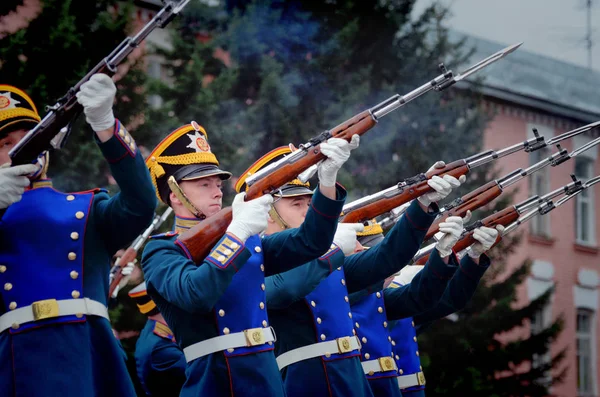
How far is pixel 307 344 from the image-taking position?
627cm

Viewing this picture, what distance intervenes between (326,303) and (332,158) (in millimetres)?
1112

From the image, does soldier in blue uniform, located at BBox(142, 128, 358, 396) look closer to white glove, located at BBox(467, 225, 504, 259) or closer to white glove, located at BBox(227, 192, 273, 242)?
white glove, located at BBox(227, 192, 273, 242)

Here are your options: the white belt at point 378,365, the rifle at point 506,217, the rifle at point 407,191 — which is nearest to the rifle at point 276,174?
the rifle at point 407,191

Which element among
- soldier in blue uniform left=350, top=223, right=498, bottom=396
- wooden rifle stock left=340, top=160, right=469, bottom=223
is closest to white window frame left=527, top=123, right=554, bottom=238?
soldier in blue uniform left=350, top=223, right=498, bottom=396

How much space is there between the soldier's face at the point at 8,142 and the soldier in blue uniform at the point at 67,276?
217 millimetres

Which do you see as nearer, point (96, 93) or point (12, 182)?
point (96, 93)

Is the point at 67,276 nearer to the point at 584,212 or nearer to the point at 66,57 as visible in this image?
the point at 66,57

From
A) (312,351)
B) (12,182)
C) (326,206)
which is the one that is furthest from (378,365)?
(12,182)

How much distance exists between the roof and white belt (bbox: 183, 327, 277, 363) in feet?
58.5

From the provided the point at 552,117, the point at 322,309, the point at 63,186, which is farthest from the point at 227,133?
the point at 552,117

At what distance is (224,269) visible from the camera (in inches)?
195

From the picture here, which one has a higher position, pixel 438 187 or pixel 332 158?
pixel 438 187

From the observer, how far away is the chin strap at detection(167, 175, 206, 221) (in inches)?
221

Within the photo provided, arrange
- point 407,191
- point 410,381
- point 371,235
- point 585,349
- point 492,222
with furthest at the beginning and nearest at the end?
1. point 585,349
2. point 371,235
3. point 410,381
4. point 492,222
5. point 407,191
